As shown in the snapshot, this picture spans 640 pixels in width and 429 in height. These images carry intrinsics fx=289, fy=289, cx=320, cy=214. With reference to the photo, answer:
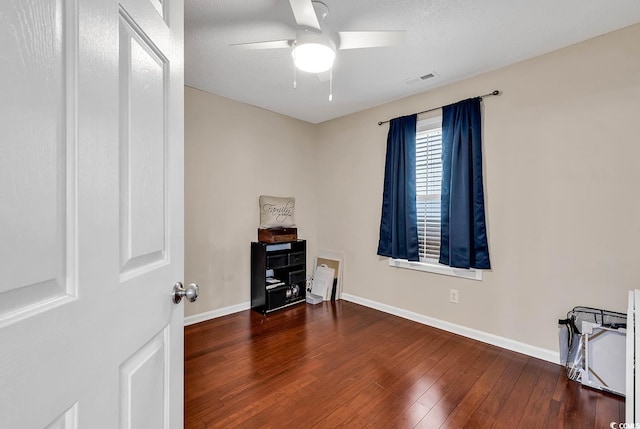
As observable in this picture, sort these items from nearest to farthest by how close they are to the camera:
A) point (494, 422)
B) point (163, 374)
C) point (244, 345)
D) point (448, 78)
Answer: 1. point (163, 374)
2. point (494, 422)
3. point (244, 345)
4. point (448, 78)

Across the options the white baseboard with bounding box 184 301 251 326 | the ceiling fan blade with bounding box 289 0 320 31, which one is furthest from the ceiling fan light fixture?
the white baseboard with bounding box 184 301 251 326

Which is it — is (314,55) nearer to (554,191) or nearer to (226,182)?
(226,182)

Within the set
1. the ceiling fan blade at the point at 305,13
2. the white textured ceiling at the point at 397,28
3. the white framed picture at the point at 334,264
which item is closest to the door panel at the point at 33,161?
the ceiling fan blade at the point at 305,13

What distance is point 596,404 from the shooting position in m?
1.86

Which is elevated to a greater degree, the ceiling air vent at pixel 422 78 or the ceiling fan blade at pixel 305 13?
the ceiling air vent at pixel 422 78

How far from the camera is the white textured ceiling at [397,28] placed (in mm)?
1875

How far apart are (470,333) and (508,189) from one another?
1421 mm

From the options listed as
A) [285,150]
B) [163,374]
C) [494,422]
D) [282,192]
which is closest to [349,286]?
[282,192]

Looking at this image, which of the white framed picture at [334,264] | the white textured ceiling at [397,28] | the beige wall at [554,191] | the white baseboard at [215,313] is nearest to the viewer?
the white textured ceiling at [397,28]

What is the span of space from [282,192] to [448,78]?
2.34 metres

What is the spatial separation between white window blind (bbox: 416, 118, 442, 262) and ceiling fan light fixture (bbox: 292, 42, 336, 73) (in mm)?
1633

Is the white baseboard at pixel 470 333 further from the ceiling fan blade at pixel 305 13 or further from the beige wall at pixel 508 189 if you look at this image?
the ceiling fan blade at pixel 305 13

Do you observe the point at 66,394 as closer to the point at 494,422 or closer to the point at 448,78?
the point at 494,422

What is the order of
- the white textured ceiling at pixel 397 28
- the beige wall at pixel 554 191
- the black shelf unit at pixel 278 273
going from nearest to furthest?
the white textured ceiling at pixel 397 28 < the beige wall at pixel 554 191 < the black shelf unit at pixel 278 273
